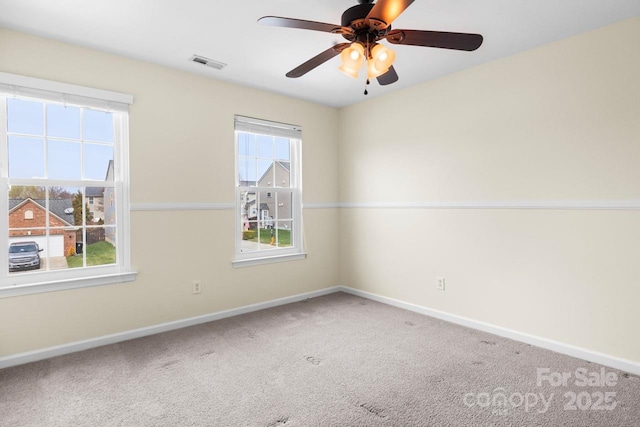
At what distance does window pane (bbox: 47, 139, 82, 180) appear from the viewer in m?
2.69

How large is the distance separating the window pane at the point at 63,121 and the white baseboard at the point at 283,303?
167 centimetres

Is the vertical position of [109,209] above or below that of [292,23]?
below

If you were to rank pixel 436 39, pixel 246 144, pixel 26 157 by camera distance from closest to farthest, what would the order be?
pixel 436 39, pixel 26 157, pixel 246 144

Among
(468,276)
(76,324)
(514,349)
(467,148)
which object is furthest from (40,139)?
(514,349)

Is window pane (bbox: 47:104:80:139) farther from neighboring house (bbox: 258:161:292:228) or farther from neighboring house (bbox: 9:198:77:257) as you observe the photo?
neighboring house (bbox: 258:161:292:228)

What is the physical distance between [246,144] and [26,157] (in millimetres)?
1878

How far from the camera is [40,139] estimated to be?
2645 millimetres

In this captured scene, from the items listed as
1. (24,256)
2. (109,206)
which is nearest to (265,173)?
(109,206)

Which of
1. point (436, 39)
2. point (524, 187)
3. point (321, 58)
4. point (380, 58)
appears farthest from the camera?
point (524, 187)

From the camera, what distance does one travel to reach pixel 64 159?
275 cm

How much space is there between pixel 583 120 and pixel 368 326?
243cm

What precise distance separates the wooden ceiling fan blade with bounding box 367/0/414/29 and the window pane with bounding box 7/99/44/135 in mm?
2594

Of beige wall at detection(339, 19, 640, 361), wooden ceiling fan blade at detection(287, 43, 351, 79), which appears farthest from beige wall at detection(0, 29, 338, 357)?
beige wall at detection(339, 19, 640, 361)

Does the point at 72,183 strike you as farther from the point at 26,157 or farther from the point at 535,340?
the point at 535,340
